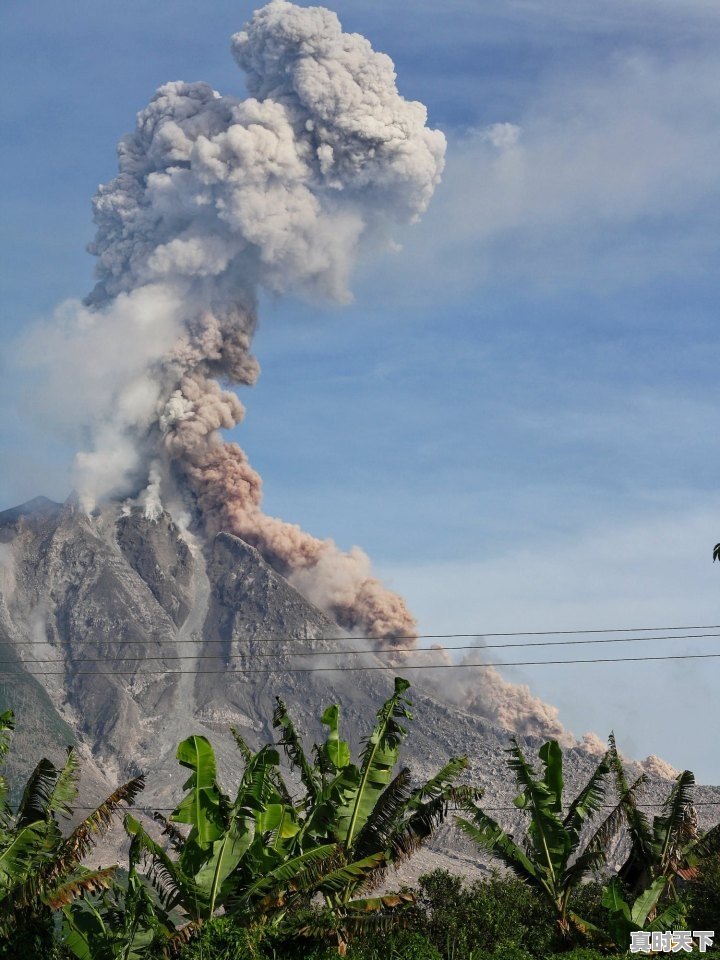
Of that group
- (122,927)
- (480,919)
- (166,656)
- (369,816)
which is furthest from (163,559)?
(122,927)

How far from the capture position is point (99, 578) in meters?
145

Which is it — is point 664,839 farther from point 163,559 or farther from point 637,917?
point 163,559

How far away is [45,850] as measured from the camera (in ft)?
63.6

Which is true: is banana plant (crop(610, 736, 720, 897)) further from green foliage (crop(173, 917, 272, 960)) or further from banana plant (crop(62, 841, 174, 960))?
banana plant (crop(62, 841, 174, 960))

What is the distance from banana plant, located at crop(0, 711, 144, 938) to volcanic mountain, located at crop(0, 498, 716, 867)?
89171 millimetres

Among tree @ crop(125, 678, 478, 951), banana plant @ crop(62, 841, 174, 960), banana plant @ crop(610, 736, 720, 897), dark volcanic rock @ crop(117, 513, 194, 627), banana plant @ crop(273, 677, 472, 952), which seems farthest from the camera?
dark volcanic rock @ crop(117, 513, 194, 627)

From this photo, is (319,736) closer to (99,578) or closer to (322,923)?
(99,578)

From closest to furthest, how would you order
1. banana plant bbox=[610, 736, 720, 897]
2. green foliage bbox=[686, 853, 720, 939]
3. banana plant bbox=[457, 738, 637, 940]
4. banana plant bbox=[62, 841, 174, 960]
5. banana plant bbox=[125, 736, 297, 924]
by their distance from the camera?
banana plant bbox=[62, 841, 174, 960] → banana plant bbox=[125, 736, 297, 924] → banana plant bbox=[457, 738, 637, 940] → banana plant bbox=[610, 736, 720, 897] → green foliage bbox=[686, 853, 720, 939]

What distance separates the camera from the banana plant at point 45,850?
59.6 feet

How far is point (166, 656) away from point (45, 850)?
391 feet

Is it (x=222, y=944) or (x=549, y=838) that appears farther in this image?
(x=549, y=838)

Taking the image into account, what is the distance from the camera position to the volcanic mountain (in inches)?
4680

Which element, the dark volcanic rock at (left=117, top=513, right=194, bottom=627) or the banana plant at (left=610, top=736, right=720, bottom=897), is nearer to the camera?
the banana plant at (left=610, top=736, right=720, bottom=897)

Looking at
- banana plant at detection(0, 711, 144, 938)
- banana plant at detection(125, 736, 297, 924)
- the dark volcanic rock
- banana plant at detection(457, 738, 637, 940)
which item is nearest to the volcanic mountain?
the dark volcanic rock
